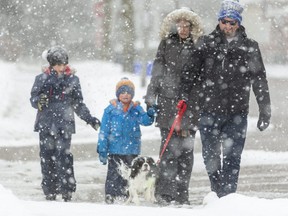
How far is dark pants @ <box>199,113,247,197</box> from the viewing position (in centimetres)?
833

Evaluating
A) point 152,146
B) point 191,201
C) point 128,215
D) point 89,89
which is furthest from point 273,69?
point 128,215

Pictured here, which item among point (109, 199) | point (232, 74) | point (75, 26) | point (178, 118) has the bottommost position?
point (109, 199)

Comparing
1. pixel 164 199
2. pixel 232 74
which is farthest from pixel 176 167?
pixel 232 74

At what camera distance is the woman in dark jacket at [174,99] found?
861 centimetres

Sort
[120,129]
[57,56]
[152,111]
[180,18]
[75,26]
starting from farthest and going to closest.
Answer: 1. [75,26]
2. [57,56]
3. [120,129]
4. [152,111]
5. [180,18]

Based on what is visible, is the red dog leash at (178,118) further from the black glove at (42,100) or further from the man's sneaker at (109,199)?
the black glove at (42,100)

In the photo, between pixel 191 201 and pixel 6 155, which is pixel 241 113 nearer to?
pixel 191 201

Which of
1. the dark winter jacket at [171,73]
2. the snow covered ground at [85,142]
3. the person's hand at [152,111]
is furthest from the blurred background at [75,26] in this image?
the dark winter jacket at [171,73]

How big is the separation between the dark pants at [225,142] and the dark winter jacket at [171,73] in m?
0.30

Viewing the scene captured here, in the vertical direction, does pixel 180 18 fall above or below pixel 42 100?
above

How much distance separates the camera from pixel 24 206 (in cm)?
625

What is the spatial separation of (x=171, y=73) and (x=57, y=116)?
1.54 meters

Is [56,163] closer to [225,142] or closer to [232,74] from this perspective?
[225,142]

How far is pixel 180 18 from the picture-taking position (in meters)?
8.59
